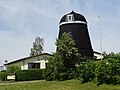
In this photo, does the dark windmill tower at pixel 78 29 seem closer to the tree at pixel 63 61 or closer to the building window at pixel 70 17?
the building window at pixel 70 17

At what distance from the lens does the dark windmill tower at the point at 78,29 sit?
43.5 meters

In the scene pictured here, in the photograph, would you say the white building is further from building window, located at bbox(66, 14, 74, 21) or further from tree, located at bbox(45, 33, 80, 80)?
tree, located at bbox(45, 33, 80, 80)

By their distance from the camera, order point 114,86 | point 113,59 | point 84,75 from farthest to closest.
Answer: point 84,75, point 113,59, point 114,86

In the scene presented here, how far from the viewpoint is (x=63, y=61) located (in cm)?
3098

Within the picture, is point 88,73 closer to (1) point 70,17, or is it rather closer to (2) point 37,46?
(1) point 70,17

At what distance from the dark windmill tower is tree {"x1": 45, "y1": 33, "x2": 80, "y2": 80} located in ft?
37.4

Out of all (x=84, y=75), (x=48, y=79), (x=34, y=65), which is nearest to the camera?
(x=84, y=75)

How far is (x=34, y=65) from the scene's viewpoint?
158 feet

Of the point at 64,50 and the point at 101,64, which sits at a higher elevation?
the point at 64,50

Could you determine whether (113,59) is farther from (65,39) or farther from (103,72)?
(65,39)

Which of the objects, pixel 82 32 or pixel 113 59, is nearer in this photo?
pixel 113 59

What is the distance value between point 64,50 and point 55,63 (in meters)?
1.72

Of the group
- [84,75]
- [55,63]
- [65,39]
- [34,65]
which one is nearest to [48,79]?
[55,63]

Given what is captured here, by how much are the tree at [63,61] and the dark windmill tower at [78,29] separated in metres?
11.4
